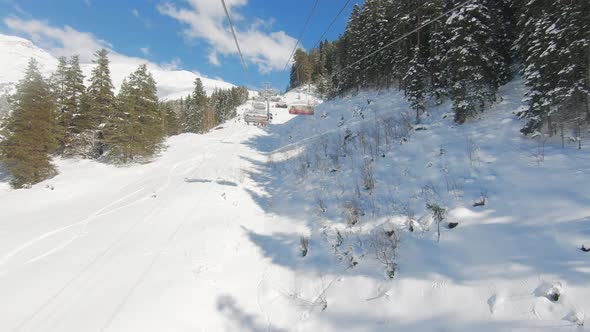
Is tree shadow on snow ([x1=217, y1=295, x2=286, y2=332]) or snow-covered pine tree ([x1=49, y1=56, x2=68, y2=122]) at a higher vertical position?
snow-covered pine tree ([x1=49, y1=56, x2=68, y2=122])

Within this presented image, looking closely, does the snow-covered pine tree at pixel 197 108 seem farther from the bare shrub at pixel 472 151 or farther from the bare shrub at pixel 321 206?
the bare shrub at pixel 472 151

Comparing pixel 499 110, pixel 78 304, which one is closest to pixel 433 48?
pixel 499 110

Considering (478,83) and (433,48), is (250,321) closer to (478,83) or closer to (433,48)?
(478,83)

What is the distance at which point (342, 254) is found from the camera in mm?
6043

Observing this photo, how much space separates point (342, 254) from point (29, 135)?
103ft

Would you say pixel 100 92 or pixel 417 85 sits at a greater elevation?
pixel 100 92

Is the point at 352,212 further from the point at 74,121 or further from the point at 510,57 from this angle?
the point at 74,121

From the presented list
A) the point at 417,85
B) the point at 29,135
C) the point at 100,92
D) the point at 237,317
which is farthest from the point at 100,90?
the point at 237,317

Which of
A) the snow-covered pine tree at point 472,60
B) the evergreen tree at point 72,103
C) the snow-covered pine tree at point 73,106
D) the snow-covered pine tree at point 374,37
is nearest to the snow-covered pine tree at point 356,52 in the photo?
the snow-covered pine tree at point 374,37

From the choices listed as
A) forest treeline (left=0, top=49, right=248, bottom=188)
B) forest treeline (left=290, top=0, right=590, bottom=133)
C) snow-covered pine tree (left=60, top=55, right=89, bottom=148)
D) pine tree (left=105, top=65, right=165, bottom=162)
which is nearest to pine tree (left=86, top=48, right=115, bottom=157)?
forest treeline (left=0, top=49, right=248, bottom=188)

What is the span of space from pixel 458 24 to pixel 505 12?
526 cm

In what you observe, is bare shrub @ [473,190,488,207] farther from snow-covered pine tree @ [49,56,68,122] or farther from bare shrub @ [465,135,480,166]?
snow-covered pine tree @ [49,56,68,122]

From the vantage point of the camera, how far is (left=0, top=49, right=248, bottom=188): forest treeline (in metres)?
24.0

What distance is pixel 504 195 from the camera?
5801mm
